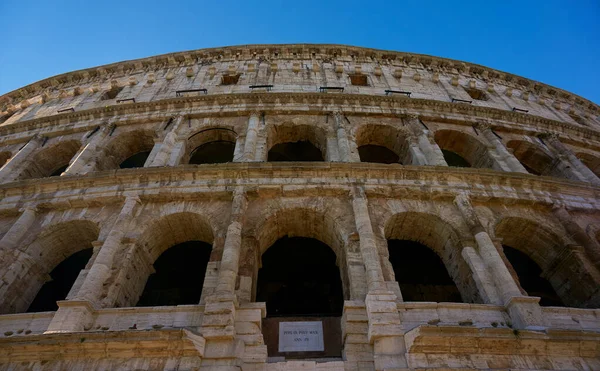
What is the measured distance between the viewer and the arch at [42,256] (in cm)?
810

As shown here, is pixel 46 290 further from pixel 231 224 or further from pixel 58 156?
pixel 231 224

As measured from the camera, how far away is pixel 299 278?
38.3ft

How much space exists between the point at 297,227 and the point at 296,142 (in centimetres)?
493

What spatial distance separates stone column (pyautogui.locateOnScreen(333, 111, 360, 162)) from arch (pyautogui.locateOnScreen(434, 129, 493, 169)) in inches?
130

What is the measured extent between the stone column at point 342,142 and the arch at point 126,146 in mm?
6023

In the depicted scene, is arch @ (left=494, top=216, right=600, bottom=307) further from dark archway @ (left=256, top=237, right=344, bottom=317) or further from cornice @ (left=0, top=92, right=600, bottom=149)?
cornice @ (left=0, top=92, right=600, bottom=149)

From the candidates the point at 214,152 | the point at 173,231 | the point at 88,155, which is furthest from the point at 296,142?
the point at 88,155

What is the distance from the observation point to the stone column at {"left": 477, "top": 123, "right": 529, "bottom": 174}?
11275mm

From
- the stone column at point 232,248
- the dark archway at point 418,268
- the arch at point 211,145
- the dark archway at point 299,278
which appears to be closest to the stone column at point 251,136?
the arch at point 211,145

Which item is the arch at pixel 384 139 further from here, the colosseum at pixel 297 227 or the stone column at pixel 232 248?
the stone column at pixel 232 248

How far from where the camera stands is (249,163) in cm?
964

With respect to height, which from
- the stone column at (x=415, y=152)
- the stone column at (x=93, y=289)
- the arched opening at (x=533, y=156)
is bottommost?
the stone column at (x=93, y=289)

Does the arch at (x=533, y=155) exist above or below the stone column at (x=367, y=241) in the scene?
above

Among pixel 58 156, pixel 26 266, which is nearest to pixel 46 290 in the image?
pixel 26 266
